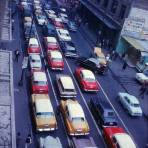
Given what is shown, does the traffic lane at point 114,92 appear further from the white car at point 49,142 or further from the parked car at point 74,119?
the white car at point 49,142

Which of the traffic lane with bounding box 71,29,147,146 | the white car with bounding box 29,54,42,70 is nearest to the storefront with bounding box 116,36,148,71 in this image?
the traffic lane with bounding box 71,29,147,146

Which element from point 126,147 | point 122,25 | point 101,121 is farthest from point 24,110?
point 122,25

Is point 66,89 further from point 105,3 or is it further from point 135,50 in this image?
point 105,3

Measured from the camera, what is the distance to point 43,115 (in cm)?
2638

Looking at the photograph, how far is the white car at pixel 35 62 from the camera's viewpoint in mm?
35500

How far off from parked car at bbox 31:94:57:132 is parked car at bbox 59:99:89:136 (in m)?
1.33

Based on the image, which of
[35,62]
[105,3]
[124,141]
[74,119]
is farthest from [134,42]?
[124,141]

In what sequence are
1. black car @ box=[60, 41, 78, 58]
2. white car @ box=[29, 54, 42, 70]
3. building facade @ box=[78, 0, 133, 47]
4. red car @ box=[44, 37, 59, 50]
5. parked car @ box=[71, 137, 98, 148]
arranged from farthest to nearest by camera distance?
building facade @ box=[78, 0, 133, 47], black car @ box=[60, 41, 78, 58], red car @ box=[44, 37, 59, 50], white car @ box=[29, 54, 42, 70], parked car @ box=[71, 137, 98, 148]

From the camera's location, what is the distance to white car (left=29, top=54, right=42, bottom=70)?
35500mm

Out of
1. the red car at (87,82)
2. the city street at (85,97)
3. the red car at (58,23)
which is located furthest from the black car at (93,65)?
the red car at (58,23)

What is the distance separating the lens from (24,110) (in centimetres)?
2839

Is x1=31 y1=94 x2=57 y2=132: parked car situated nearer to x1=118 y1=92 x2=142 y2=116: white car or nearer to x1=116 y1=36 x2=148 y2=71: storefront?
x1=118 y1=92 x2=142 y2=116: white car

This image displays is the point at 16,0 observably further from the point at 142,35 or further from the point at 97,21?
the point at 142,35

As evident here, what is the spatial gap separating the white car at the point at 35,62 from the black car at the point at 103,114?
8.96m
